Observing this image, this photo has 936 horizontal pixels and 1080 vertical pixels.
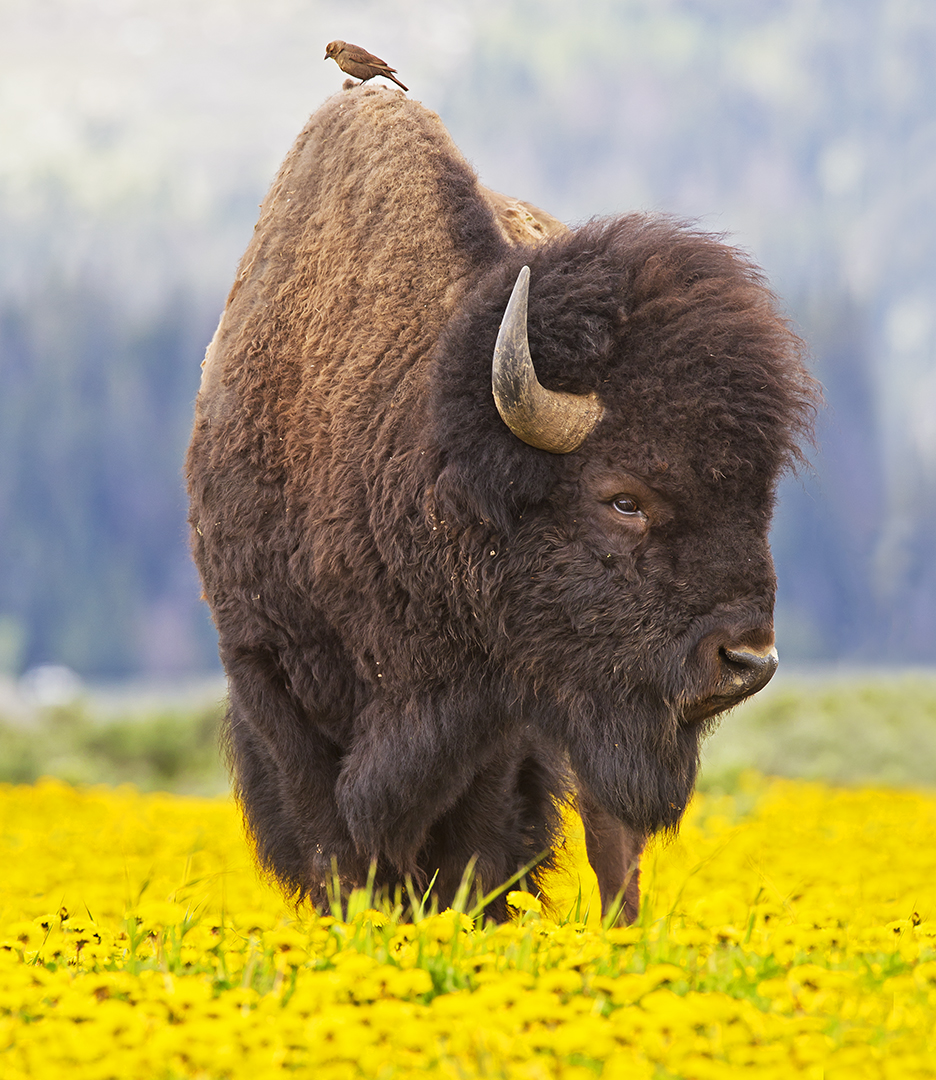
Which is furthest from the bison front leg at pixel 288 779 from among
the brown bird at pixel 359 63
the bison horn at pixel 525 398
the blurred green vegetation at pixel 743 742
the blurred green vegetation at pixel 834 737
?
the blurred green vegetation at pixel 743 742

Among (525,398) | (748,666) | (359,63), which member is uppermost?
(359,63)

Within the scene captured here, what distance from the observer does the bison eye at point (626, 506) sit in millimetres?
3182

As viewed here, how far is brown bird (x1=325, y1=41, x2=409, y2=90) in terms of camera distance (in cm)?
440

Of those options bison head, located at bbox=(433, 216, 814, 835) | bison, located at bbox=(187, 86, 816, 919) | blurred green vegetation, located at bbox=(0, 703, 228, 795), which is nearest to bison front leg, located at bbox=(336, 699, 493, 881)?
bison, located at bbox=(187, 86, 816, 919)

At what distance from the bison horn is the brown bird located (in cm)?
171

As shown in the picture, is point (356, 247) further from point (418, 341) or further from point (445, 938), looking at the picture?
point (445, 938)

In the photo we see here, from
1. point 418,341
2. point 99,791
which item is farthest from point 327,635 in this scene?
point 99,791

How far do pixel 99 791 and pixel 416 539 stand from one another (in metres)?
7.12

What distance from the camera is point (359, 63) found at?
440cm

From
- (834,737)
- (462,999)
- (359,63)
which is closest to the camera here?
(462,999)

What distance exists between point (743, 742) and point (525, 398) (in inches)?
354

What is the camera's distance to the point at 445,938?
7.64 feet

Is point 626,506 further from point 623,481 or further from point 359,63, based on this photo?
point 359,63

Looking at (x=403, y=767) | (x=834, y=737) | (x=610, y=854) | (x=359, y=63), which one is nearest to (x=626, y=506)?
(x=403, y=767)
